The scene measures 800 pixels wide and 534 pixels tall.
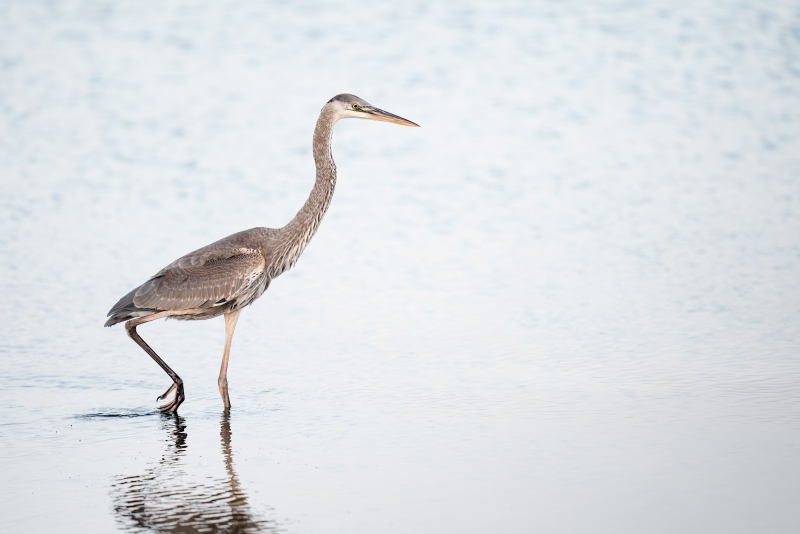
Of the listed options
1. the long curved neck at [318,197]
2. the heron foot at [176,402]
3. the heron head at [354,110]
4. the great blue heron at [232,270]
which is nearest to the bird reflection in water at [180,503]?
the heron foot at [176,402]

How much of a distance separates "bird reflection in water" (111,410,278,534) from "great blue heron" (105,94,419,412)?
191cm

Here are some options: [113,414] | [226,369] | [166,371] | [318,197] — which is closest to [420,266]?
[318,197]

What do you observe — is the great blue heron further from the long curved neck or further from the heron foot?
the heron foot

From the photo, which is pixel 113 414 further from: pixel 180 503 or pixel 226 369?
pixel 180 503

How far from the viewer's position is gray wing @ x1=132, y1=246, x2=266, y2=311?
9.17 m

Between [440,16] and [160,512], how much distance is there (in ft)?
57.6

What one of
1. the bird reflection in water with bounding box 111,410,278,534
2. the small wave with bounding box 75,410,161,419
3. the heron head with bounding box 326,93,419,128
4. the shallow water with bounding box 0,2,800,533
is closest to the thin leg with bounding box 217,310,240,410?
the shallow water with bounding box 0,2,800,533

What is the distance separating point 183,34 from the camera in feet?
72.9

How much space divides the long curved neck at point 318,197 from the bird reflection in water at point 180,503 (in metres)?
2.51

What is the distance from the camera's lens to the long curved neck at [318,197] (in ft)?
31.4

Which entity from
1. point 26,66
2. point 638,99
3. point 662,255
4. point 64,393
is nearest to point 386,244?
point 662,255

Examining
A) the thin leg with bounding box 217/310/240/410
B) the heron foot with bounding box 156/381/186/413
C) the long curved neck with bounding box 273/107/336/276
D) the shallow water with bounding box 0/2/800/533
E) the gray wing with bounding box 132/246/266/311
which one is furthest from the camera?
the long curved neck with bounding box 273/107/336/276

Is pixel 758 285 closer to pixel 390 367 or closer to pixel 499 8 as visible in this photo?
pixel 390 367

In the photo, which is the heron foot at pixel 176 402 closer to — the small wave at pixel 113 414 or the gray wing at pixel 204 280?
the small wave at pixel 113 414
